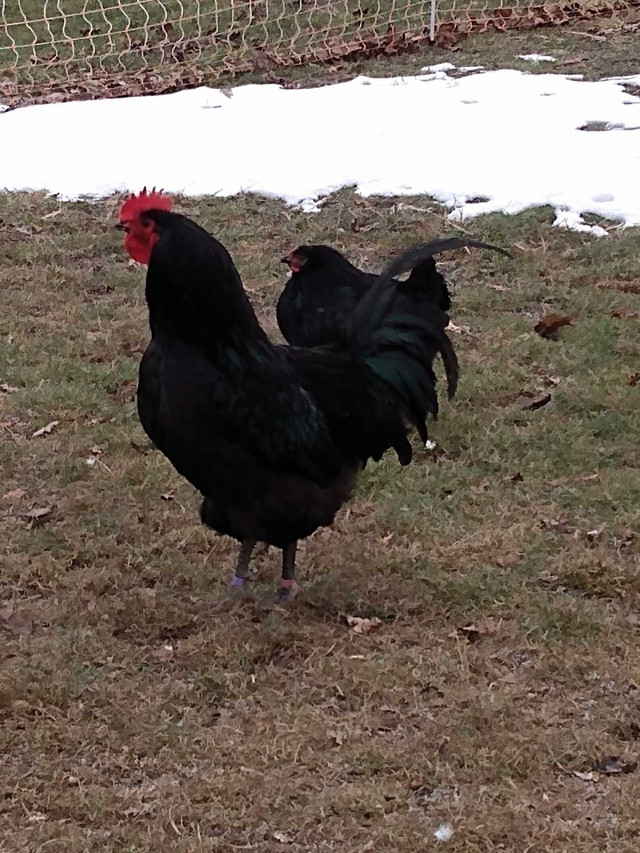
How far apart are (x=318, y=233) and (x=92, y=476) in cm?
307

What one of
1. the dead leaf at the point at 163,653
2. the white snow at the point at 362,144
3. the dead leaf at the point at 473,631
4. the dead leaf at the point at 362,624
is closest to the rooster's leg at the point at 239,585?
the dead leaf at the point at 163,653

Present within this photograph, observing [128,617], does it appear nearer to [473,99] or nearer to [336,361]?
[336,361]

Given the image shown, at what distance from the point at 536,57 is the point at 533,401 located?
6602 millimetres

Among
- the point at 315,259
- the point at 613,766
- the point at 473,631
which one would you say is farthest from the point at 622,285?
the point at 613,766

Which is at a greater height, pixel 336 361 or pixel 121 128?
pixel 336 361

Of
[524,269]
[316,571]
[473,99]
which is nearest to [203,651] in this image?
[316,571]

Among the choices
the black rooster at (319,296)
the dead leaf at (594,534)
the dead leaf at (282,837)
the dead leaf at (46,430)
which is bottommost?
the dead leaf at (46,430)

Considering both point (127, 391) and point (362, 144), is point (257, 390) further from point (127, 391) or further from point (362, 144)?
point (362, 144)

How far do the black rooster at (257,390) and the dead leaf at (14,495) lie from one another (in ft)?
3.53

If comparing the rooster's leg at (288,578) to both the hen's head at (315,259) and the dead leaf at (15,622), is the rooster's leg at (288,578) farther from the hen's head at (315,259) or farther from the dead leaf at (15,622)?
the hen's head at (315,259)

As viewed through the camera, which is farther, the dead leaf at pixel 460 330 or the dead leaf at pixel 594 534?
the dead leaf at pixel 460 330

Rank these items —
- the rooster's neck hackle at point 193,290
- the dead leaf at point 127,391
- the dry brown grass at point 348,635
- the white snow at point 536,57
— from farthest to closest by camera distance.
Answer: the white snow at point 536,57, the dead leaf at point 127,391, the rooster's neck hackle at point 193,290, the dry brown grass at point 348,635

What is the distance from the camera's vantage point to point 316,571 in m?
4.22

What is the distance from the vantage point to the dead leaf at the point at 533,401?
5283mm
